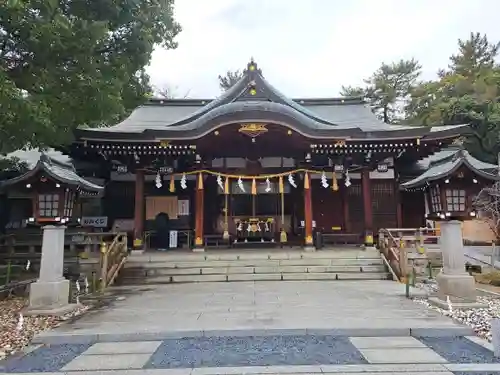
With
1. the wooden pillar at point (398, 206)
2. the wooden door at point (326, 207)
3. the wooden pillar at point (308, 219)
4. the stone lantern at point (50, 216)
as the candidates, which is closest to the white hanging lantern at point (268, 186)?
the wooden pillar at point (308, 219)

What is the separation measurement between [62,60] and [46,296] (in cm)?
463

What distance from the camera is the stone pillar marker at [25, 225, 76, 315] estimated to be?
693 cm

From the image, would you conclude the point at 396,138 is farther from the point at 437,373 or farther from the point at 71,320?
the point at 71,320

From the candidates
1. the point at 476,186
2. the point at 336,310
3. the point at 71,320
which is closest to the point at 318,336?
the point at 336,310

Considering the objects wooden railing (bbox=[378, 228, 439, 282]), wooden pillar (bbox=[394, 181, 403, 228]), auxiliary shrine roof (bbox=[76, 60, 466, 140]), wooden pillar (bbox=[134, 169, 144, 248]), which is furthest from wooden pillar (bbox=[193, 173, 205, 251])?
wooden pillar (bbox=[394, 181, 403, 228])

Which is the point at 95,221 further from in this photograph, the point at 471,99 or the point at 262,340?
the point at 471,99

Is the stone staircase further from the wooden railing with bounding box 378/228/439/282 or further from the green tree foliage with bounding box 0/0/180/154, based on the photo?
the green tree foliage with bounding box 0/0/180/154

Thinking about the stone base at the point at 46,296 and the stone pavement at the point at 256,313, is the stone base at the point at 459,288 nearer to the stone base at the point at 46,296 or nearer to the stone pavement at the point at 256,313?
the stone pavement at the point at 256,313

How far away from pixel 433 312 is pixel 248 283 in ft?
15.4

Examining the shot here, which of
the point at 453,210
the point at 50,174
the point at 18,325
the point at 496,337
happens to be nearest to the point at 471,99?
the point at 453,210

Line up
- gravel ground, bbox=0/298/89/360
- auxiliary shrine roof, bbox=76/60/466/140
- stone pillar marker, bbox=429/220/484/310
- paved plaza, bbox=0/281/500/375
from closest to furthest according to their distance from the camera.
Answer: paved plaza, bbox=0/281/500/375 < gravel ground, bbox=0/298/89/360 < stone pillar marker, bbox=429/220/484/310 < auxiliary shrine roof, bbox=76/60/466/140

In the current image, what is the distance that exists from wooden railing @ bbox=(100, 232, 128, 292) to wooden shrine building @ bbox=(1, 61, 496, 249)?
4.05 feet

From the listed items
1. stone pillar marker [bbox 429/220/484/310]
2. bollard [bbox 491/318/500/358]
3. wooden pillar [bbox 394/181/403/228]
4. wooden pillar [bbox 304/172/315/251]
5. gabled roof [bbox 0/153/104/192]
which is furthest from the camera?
wooden pillar [bbox 394/181/403/228]

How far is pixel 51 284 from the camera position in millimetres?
7125
